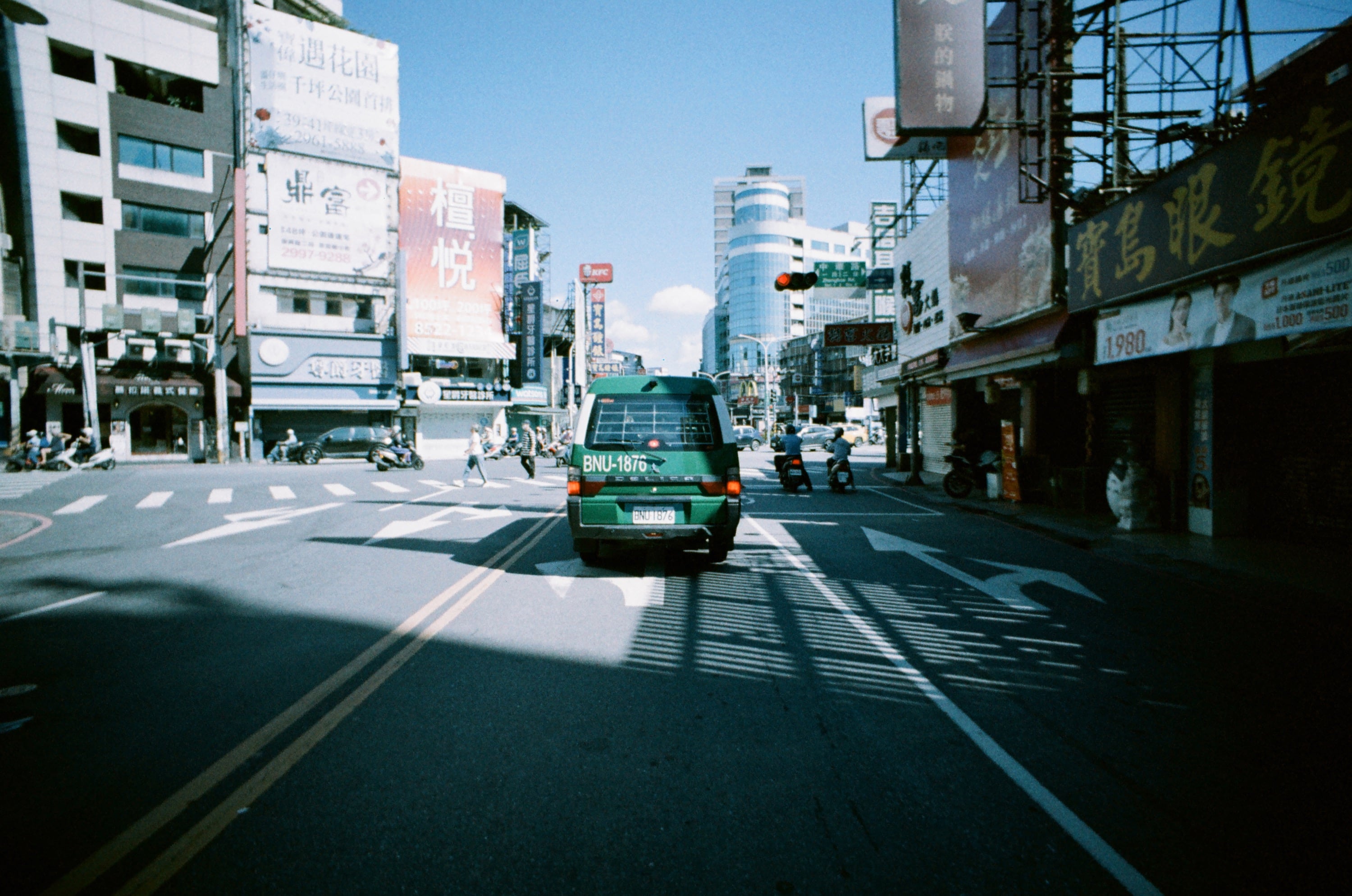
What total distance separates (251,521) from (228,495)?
5635 mm

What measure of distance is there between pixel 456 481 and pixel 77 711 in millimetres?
19801

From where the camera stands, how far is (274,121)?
128ft

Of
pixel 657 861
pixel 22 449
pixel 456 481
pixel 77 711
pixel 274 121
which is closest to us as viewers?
pixel 657 861

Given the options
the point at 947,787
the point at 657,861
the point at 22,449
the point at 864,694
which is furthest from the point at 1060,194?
the point at 22,449

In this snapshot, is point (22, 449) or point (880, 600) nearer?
point (880, 600)

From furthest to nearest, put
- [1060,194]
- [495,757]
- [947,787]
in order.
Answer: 1. [1060,194]
2. [495,757]
3. [947,787]

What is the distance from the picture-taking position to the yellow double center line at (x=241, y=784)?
2.64m

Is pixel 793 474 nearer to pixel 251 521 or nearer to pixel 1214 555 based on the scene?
pixel 1214 555

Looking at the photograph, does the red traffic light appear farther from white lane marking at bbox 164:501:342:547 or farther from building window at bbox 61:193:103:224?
building window at bbox 61:193:103:224

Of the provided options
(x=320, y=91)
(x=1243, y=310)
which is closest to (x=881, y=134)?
(x=1243, y=310)

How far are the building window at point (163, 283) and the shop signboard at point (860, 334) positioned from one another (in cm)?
3000

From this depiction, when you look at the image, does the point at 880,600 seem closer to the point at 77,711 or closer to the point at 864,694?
the point at 864,694

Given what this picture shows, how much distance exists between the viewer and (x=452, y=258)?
45719 millimetres

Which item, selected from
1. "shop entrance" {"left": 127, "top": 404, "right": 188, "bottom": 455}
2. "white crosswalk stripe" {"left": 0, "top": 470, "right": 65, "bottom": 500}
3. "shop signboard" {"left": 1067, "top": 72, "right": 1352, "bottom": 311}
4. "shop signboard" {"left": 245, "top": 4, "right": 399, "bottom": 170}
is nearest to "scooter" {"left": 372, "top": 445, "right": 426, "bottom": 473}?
"white crosswalk stripe" {"left": 0, "top": 470, "right": 65, "bottom": 500}
